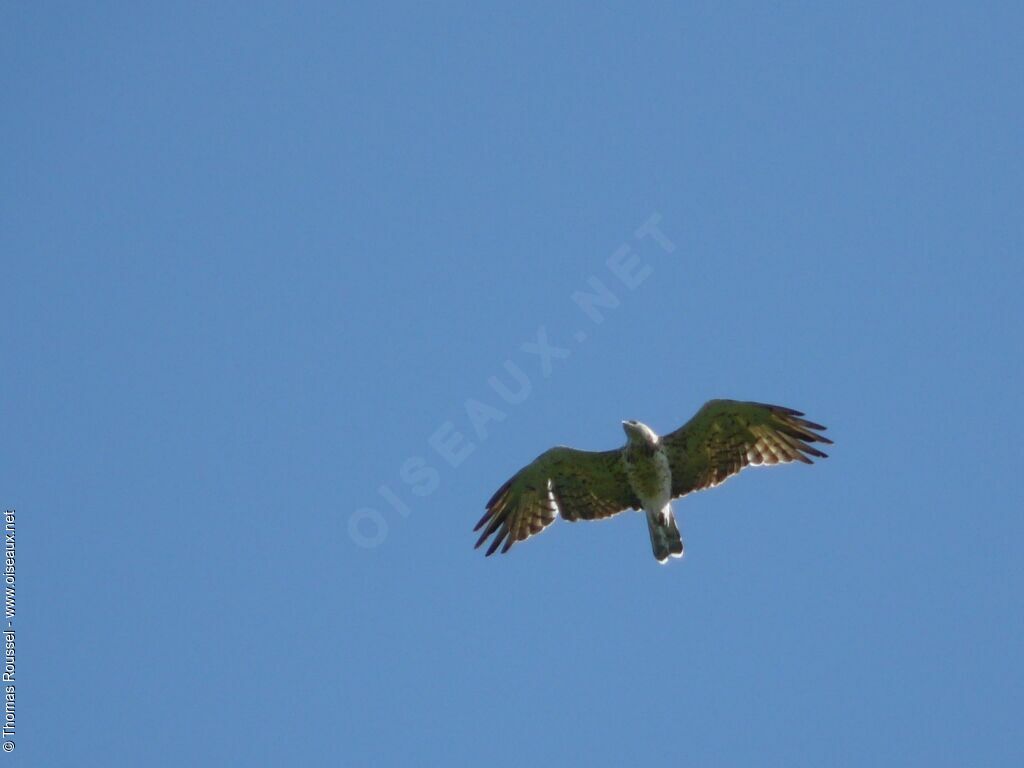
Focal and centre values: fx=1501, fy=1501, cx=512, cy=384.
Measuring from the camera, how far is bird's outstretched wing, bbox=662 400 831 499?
50.8ft

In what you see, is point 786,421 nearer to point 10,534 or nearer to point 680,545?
point 680,545

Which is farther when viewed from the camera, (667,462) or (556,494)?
(556,494)

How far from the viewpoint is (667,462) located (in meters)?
15.6

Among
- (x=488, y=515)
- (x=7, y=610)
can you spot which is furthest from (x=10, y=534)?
(x=488, y=515)

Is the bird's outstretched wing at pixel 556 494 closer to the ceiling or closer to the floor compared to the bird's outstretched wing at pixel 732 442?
closer to the ceiling

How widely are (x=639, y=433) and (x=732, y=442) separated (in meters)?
1.05

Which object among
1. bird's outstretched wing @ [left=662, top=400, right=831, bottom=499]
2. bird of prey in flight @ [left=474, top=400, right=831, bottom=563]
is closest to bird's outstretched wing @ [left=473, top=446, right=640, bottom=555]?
bird of prey in flight @ [left=474, top=400, right=831, bottom=563]

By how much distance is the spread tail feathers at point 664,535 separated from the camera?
15.4m

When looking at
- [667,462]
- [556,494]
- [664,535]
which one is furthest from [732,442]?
[556,494]

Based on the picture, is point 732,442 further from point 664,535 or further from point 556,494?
point 556,494

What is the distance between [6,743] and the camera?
16.8 meters

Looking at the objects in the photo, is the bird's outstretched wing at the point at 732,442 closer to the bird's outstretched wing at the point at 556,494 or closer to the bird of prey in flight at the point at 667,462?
the bird of prey in flight at the point at 667,462

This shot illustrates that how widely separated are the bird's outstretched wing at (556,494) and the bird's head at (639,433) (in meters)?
0.26

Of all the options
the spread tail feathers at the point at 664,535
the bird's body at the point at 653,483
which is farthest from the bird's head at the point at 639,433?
the spread tail feathers at the point at 664,535
